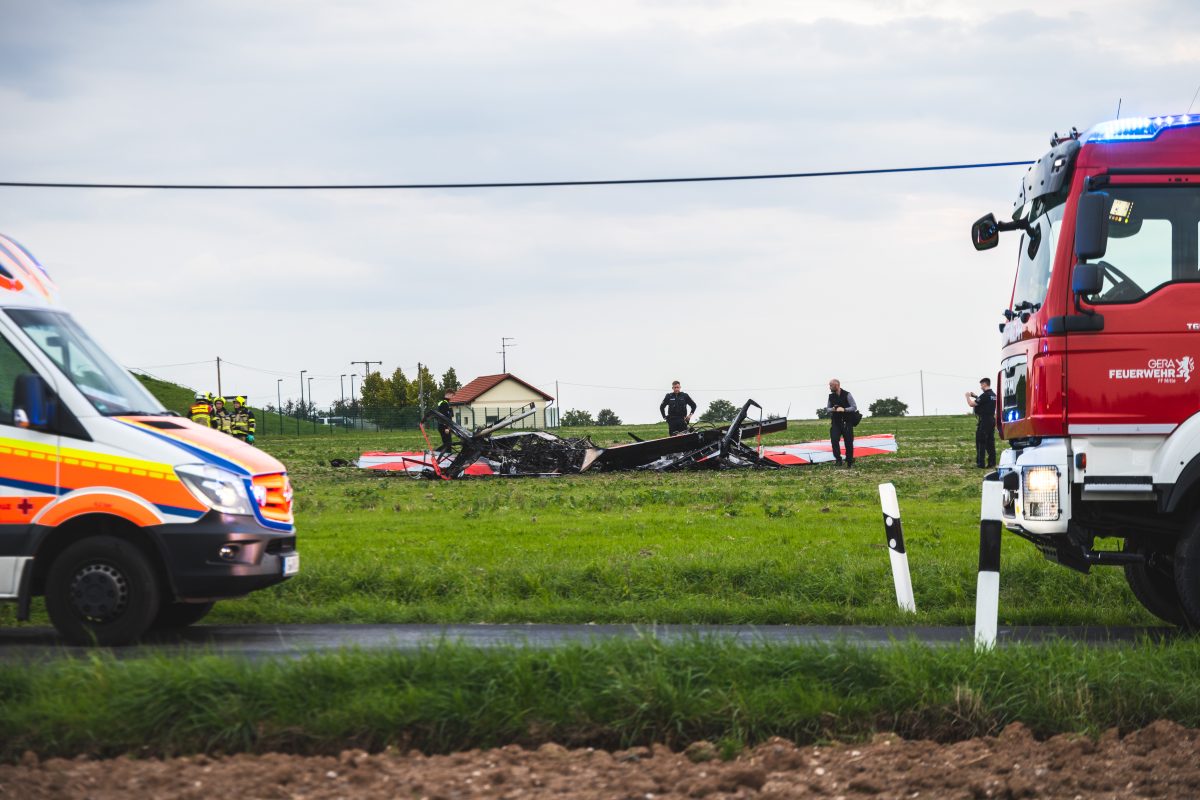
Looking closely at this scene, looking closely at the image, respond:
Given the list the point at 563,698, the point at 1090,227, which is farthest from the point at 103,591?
the point at 1090,227

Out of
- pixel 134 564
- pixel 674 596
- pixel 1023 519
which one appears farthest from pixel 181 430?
pixel 1023 519

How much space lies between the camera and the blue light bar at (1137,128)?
28.6 ft

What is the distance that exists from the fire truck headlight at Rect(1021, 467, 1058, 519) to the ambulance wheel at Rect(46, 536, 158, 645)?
228 inches

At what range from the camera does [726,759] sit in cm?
543

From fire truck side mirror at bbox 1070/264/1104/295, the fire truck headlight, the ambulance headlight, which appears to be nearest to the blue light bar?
fire truck side mirror at bbox 1070/264/1104/295

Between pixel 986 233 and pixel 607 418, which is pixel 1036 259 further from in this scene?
pixel 607 418

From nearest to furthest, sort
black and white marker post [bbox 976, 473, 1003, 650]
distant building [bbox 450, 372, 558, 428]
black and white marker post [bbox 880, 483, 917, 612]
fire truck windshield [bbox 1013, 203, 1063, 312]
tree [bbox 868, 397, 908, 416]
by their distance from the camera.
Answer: black and white marker post [bbox 976, 473, 1003, 650]
fire truck windshield [bbox 1013, 203, 1063, 312]
black and white marker post [bbox 880, 483, 917, 612]
tree [bbox 868, 397, 908, 416]
distant building [bbox 450, 372, 558, 428]

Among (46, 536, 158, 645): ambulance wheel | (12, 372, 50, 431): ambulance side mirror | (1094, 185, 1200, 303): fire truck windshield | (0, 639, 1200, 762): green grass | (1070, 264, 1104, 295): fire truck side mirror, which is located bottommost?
(0, 639, 1200, 762): green grass

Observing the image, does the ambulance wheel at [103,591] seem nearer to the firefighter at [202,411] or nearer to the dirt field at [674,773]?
the dirt field at [674,773]

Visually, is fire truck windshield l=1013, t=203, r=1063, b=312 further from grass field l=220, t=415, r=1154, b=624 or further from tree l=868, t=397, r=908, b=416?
tree l=868, t=397, r=908, b=416

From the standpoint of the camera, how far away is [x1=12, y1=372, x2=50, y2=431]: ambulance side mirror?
825cm

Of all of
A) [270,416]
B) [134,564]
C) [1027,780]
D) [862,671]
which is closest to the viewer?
[1027,780]

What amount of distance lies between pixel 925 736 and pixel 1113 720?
91 cm

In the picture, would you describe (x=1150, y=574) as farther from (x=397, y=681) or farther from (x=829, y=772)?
(x=397, y=681)
